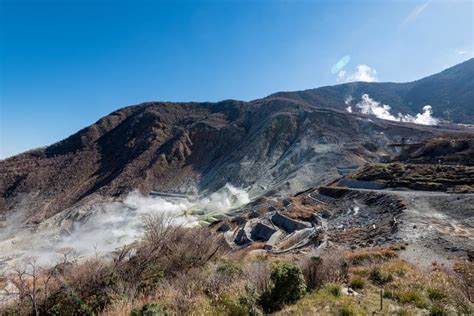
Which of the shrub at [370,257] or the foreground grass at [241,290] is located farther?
the shrub at [370,257]

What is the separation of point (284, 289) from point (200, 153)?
7524 centimetres

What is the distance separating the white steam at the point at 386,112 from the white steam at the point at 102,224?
80.0 m

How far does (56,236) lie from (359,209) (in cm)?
4756

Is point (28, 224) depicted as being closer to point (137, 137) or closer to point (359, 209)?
point (137, 137)

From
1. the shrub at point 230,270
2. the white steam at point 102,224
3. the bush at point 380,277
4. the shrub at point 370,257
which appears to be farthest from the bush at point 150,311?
the white steam at point 102,224

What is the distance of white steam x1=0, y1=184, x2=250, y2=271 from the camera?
4109 centimetres

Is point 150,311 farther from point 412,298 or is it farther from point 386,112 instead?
point 386,112

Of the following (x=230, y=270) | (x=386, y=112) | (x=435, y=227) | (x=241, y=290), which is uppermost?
(x=386, y=112)

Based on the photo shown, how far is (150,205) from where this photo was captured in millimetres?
58531

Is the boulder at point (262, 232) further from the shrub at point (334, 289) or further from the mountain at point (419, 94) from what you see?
the mountain at point (419, 94)

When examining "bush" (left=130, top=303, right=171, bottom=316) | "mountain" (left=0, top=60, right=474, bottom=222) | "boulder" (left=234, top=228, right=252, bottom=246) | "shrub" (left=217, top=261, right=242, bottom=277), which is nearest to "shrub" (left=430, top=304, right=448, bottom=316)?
"shrub" (left=217, top=261, right=242, bottom=277)

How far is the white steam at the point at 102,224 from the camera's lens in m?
41.1

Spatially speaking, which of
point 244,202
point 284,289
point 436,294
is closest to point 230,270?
point 284,289

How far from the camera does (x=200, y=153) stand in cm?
7994
